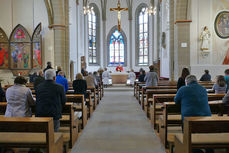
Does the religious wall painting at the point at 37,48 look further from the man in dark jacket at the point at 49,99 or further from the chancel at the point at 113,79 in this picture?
the man in dark jacket at the point at 49,99

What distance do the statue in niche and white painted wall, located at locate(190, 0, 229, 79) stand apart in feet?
0.57

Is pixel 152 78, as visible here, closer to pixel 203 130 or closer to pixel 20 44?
pixel 203 130

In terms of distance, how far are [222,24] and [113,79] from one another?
→ 399 inches

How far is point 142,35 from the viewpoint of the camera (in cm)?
2433

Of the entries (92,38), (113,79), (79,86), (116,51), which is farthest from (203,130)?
(116,51)

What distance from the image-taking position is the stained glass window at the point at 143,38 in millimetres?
24031

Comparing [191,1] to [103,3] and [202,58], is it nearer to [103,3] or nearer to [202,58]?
[202,58]

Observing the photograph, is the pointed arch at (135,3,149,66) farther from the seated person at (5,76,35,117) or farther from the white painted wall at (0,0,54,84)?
the seated person at (5,76,35,117)

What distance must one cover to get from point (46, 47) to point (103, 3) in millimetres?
11690

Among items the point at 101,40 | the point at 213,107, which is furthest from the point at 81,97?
the point at 101,40

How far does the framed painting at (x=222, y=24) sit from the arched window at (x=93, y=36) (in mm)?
13189

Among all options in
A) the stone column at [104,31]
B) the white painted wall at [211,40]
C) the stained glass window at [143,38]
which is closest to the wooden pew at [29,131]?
the white painted wall at [211,40]

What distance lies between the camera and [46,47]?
14055mm

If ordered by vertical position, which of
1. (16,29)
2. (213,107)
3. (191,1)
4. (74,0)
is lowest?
(213,107)
